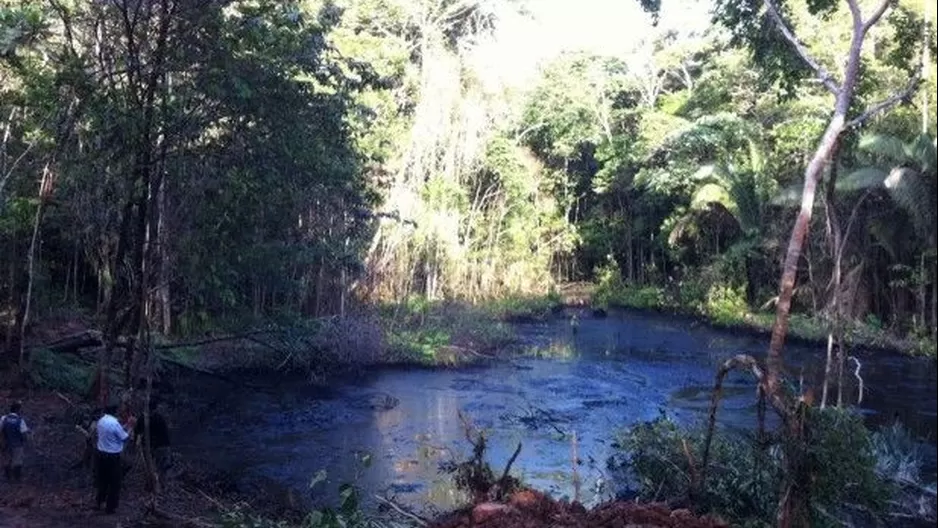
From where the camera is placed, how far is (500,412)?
1953 centimetres

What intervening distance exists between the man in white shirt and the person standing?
1645 mm

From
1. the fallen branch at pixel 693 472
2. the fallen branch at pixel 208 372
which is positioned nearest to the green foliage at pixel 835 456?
the fallen branch at pixel 693 472

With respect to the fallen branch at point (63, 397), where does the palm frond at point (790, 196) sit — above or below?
above

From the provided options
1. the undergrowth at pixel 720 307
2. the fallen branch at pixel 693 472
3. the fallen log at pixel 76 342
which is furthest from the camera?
the undergrowth at pixel 720 307

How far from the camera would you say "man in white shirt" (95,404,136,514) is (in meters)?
10.1

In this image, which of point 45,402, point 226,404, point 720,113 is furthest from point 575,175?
point 45,402

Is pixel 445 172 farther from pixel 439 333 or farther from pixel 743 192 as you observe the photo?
pixel 743 192

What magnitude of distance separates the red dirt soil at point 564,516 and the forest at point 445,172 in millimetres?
1062

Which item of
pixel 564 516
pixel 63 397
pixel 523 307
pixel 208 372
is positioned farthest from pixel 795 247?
pixel 523 307

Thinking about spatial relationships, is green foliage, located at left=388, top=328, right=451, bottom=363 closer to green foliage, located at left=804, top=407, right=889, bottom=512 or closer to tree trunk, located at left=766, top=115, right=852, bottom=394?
tree trunk, located at left=766, top=115, right=852, bottom=394

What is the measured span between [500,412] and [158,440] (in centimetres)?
853

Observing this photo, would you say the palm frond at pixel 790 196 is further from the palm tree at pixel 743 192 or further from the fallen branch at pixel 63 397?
the fallen branch at pixel 63 397

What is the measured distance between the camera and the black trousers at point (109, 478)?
10375 millimetres

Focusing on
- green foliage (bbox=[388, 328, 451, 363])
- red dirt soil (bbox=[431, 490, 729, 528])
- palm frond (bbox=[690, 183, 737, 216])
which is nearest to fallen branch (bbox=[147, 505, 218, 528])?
red dirt soil (bbox=[431, 490, 729, 528])
